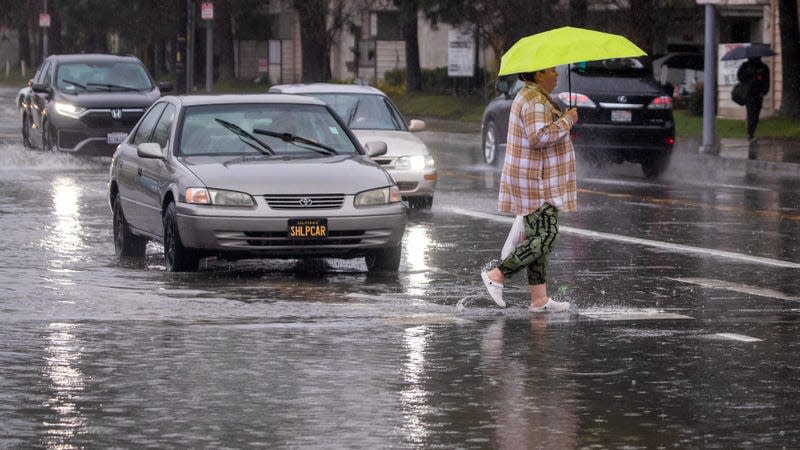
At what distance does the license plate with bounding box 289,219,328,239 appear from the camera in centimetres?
1347

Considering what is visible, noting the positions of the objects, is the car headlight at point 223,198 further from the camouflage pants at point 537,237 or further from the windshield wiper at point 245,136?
the camouflage pants at point 537,237

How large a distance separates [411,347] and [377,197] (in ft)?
12.4

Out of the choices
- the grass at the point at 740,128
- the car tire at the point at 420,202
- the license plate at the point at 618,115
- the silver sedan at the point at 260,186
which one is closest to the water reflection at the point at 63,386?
the silver sedan at the point at 260,186

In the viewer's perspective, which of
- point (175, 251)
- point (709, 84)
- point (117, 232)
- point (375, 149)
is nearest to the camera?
point (175, 251)

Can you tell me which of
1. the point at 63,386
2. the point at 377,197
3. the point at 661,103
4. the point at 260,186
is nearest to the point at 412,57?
the point at 661,103

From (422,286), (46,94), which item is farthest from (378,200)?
(46,94)

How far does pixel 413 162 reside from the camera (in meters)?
20.5

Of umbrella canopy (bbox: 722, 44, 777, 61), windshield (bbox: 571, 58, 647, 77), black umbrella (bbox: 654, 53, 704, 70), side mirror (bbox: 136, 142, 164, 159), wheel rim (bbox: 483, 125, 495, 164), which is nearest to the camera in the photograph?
side mirror (bbox: 136, 142, 164, 159)

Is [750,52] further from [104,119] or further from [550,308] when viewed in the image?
[550,308]

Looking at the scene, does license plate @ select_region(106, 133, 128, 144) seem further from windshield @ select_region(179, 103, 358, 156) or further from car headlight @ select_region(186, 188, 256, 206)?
car headlight @ select_region(186, 188, 256, 206)

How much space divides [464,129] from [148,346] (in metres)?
32.0

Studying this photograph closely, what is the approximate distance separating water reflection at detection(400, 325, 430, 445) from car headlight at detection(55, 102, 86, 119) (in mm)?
18913

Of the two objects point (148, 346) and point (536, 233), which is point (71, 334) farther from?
point (536, 233)

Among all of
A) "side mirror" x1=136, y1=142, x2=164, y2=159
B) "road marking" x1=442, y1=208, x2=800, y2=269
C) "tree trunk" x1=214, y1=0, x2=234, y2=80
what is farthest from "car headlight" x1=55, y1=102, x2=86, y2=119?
"tree trunk" x1=214, y1=0, x2=234, y2=80
